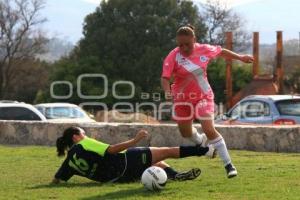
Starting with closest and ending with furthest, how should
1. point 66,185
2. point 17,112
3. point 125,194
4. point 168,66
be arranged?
point 125,194 → point 168,66 → point 66,185 → point 17,112

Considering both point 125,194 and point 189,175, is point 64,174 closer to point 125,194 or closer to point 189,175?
point 125,194

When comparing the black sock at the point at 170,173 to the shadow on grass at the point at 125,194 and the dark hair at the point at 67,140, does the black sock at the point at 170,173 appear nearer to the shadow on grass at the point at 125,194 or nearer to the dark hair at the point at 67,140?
the shadow on grass at the point at 125,194

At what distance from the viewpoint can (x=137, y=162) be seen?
379 inches

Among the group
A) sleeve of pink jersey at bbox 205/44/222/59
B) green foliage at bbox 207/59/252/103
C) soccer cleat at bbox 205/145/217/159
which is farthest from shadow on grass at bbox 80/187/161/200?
green foliage at bbox 207/59/252/103

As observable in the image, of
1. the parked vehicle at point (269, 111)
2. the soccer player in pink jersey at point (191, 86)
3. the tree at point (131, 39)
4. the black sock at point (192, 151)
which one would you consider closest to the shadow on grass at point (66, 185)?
the black sock at point (192, 151)

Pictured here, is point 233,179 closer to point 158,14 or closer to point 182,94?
point 182,94

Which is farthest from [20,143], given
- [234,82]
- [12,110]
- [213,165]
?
[234,82]

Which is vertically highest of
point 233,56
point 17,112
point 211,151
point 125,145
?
point 233,56

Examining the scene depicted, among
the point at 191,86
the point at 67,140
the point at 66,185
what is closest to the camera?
the point at 191,86

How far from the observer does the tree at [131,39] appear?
52.6 metres

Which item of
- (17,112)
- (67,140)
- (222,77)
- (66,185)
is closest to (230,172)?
(66,185)

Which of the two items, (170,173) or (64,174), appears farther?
(64,174)

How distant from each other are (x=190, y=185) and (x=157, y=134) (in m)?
8.16

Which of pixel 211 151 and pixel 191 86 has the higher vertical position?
pixel 191 86
